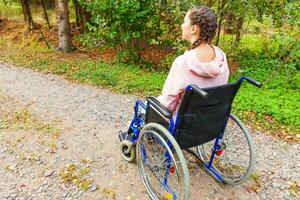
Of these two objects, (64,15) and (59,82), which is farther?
(64,15)

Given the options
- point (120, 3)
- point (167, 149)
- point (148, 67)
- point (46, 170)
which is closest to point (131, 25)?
point (120, 3)

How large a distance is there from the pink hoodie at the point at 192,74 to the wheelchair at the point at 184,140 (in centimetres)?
11

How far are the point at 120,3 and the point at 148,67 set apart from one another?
145cm

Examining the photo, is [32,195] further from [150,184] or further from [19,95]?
[19,95]

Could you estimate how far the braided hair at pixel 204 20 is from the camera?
6.86ft

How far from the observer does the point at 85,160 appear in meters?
3.15

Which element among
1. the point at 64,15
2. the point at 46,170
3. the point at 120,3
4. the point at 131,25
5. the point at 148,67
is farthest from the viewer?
the point at 64,15

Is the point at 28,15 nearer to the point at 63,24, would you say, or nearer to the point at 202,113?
the point at 63,24

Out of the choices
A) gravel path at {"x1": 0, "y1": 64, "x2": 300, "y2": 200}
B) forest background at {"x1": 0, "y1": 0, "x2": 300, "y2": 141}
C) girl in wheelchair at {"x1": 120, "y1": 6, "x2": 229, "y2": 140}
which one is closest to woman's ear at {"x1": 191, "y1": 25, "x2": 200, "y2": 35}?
girl in wheelchair at {"x1": 120, "y1": 6, "x2": 229, "y2": 140}

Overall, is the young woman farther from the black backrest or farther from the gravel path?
the gravel path

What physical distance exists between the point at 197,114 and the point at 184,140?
0.25 metres

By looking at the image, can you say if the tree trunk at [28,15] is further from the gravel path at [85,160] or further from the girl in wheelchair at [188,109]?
the girl in wheelchair at [188,109]

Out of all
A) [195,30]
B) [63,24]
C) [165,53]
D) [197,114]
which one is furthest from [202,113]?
[63,24]

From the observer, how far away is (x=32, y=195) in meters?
2.68
